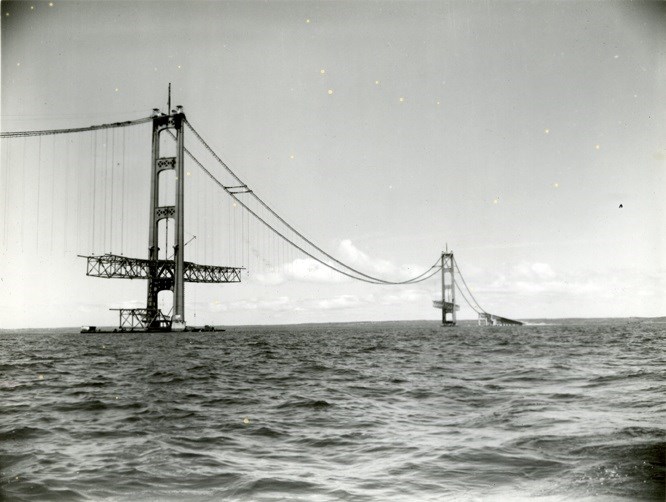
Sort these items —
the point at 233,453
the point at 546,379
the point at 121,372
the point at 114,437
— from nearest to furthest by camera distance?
Result: the point at 233,453 < the point at 114,437 < the point at 546,379 < the point at 121,372

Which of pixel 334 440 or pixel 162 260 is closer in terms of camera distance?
pixel 334 440

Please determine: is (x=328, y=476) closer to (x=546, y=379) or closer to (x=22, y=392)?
(x=22, y=392)

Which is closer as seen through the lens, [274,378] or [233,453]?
[233,453]

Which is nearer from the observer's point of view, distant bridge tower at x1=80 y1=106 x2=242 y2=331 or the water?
the water

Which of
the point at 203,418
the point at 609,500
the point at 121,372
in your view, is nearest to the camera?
the point at 609,500

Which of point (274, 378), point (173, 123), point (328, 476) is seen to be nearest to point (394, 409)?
point (328, 476)

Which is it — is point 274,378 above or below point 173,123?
below

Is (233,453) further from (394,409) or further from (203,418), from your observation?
(394,409)

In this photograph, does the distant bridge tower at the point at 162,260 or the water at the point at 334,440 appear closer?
the water at the point at 334,440

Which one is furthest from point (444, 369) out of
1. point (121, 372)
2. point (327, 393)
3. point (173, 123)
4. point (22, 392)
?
point (173, 123)
